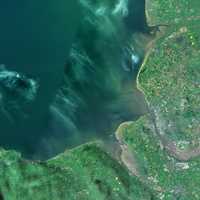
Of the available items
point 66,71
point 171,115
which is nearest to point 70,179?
point 66,71

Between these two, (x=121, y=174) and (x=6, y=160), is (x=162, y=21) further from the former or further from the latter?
(x=6, y=160)

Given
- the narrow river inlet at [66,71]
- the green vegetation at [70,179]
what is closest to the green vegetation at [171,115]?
the narrow river inlet at [66,71]

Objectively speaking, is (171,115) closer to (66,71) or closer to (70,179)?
(66,71)

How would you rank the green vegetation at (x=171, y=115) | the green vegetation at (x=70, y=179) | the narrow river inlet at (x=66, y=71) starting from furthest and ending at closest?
the narrow river inlet at (x=66, y=71), the green vegetation at (x=171, y=115), the green vegetation at (x=70, y=179)

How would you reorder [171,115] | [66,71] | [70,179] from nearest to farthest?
[70,179] → [171,115] → [66,71]

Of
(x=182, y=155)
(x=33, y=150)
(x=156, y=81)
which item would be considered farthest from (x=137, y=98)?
(x=33, y=150)

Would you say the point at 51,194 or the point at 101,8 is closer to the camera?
the point at 51,194

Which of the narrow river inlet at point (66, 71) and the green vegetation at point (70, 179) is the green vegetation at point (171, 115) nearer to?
the narrow river inlet at point (66, 71)

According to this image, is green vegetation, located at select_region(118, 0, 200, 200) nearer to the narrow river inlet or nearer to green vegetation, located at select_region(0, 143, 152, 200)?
the narrow river inlet
